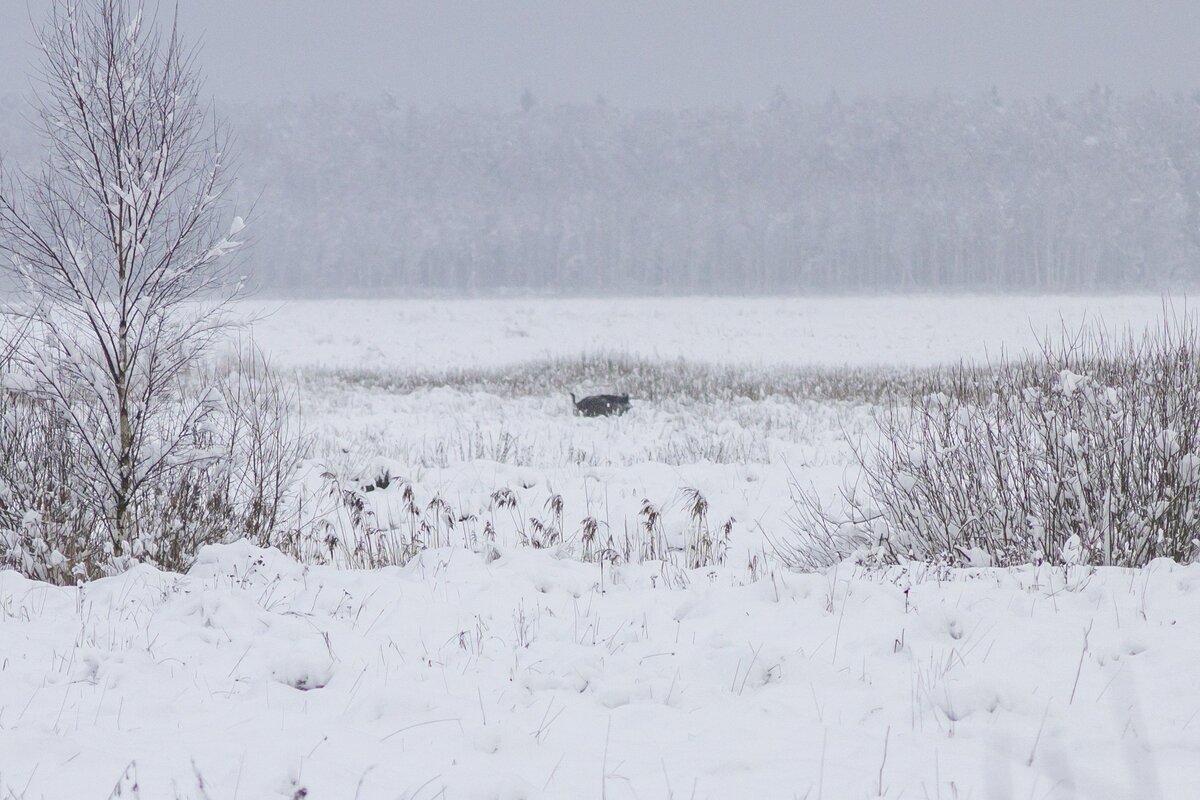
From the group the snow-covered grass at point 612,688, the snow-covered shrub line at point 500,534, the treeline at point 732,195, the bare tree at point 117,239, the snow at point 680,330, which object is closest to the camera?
the snow-covered grass at point 612,688

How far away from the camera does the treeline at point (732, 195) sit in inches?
3086

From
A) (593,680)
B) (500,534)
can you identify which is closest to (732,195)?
(500,534)

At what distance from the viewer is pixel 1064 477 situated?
4945 mm

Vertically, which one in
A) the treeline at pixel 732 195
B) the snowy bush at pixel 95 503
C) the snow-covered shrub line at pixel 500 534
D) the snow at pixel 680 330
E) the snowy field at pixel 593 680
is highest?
the treeline at pixel 732 195

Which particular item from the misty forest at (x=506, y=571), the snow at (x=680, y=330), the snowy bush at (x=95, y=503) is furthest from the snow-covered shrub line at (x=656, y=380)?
the snowy bush at (x=95, y=503)

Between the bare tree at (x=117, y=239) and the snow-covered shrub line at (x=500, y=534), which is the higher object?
the bare tree at (x=117, y=239)

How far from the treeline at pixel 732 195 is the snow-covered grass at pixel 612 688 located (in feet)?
237

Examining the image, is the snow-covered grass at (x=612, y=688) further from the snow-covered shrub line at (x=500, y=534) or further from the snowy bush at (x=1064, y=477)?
the snow-covered shrub line at (x=500, y=534)

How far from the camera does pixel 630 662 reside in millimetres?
3500

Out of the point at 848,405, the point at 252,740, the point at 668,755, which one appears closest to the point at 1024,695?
the point at 668,755

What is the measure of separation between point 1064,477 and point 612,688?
3.50 metres

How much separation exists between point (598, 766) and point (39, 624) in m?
3.17

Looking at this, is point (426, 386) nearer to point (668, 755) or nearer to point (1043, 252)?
point (668, 755)

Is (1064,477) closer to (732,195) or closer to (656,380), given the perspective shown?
(656,380)
